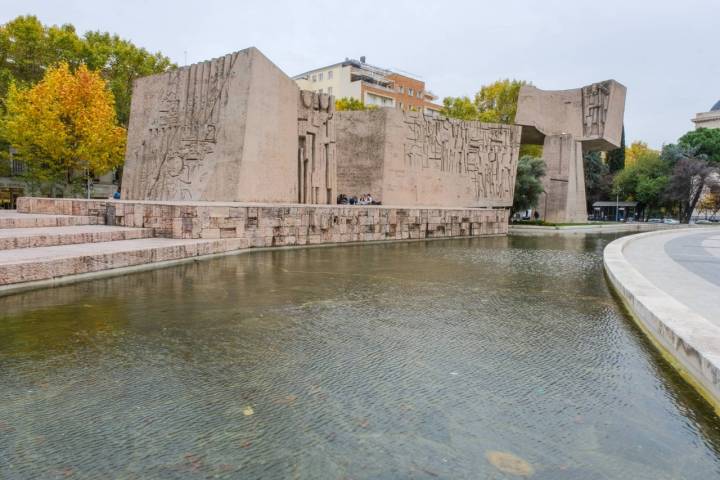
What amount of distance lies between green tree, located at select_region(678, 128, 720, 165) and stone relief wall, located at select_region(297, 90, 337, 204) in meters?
38.3

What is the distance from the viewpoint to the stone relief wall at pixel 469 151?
21312 millimetres

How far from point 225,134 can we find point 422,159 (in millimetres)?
10317

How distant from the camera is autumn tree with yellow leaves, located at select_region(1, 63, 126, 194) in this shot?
20781 mm

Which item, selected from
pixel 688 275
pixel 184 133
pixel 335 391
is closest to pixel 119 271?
pixel 335 391

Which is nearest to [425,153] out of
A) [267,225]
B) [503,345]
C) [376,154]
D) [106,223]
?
[376,154]

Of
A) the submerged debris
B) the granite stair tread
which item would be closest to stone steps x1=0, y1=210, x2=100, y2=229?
the granite stair tread

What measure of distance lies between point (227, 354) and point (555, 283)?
5297 mm

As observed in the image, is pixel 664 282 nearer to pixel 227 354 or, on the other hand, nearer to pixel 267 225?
pixel 227 354

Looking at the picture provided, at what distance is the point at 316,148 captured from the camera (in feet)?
54.9

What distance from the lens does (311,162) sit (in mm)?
16531

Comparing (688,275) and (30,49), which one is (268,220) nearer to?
(688,275)

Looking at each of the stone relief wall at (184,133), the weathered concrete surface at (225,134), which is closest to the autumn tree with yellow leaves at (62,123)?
the weathered concrete surface at (225,134)

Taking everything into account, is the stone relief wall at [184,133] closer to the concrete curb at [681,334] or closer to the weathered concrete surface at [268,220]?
the weathered concrete surface at [268,220]

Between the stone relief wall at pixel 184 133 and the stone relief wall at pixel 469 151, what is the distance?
9.04 metres
